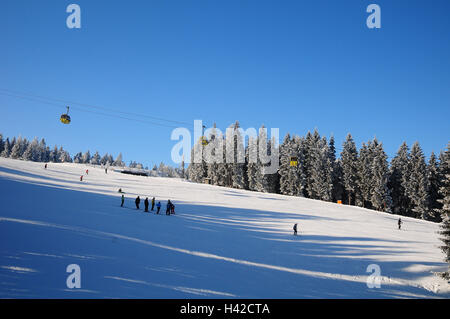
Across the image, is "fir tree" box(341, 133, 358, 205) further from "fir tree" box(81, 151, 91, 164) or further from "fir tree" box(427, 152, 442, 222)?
"fir tree" box(81, 151, 91, 164)

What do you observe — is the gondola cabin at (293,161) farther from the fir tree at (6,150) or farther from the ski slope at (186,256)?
the fir tree at (6,150)

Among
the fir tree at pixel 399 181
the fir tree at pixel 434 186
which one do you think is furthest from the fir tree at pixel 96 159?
the fir tree at pixel 434 186

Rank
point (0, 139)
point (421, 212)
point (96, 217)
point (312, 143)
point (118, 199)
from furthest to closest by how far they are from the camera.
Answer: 1. point (0, 139)
2. point (312, 143)
3. point (421, 212)
4. point (118, 199)
5. point (96, 217)

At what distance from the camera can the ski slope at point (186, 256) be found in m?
9.20

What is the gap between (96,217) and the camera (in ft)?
59.2

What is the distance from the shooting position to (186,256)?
13.1 m

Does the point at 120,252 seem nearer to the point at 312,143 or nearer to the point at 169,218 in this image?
the point at 169,218

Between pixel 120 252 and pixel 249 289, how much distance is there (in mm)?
6158

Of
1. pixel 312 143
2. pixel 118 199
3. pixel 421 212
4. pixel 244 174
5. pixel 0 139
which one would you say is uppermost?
pixel 0 139

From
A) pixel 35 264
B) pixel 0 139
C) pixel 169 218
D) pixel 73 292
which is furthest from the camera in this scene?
pixel 0 139

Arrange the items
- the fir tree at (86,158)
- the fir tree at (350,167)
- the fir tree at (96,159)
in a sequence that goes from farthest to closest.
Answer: the fir tree at (96,159)
the fir tree at (86,158)
the fir tree at (350,167)

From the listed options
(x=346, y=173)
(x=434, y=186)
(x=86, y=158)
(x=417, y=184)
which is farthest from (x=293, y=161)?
(x=86, y=158)

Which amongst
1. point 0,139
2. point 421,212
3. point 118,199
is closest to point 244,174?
point 421,212
